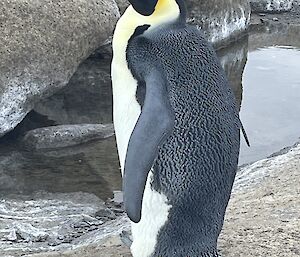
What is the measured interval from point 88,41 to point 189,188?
519 centimetres

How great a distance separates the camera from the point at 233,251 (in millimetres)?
3369

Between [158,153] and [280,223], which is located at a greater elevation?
[158,153]

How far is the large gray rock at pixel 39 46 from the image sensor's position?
6.76 meters

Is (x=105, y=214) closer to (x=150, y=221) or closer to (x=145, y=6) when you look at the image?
(x=150, y=221)

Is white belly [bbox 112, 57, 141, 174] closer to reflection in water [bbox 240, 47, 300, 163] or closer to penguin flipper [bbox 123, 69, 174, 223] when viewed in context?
penguin flipper [bbox 123, 69, 174, 223]

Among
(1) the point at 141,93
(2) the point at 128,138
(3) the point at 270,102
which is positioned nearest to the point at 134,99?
(1) the point at 141,93

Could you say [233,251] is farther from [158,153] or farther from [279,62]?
[279,62]

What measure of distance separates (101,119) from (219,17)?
3636 millimetres

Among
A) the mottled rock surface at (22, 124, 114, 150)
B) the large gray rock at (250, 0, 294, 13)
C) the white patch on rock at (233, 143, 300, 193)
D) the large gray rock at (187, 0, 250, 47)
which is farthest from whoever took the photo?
the large gray rock at (250, 0, 294, 13)

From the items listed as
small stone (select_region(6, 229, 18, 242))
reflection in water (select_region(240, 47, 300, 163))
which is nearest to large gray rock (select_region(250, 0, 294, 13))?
reflection in water (select_region(240, 47, 300, 163))

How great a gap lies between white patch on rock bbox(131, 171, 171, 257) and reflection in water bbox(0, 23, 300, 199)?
3.09 meters

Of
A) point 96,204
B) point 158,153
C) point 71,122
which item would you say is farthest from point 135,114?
point 71,122

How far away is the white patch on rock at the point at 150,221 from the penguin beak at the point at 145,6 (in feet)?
1.93

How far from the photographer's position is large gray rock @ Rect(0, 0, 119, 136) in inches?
266
